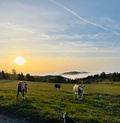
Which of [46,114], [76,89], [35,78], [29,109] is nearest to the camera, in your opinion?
[46,114]

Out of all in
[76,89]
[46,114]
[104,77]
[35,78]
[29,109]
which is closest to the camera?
[46,114]

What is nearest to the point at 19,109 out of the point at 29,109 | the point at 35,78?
the point at 29,109

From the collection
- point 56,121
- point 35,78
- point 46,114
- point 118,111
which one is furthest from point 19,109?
point 35,78

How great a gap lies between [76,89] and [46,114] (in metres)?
15.6

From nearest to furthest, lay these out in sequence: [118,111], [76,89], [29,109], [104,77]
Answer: [29,109] < [118,111] < [76,89] < [104,77]

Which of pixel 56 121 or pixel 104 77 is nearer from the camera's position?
pixel 56 121

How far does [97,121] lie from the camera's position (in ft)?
68.1

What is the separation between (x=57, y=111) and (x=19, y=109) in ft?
10.2

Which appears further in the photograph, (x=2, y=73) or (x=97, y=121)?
(x=2, y=73)

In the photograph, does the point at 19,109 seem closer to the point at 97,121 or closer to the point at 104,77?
the point at 97,121

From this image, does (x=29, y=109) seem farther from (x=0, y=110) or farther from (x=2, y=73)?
(x=2, y=73)

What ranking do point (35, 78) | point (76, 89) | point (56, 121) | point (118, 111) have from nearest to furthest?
point (56, 121), point (118, 111), point (76, 89), point (35, 78)

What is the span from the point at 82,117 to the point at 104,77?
356 feet

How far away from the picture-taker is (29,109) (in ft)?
78.7
